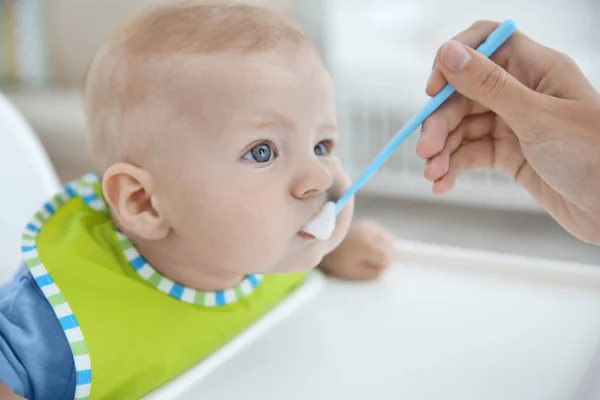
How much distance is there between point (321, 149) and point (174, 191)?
5.7 inches

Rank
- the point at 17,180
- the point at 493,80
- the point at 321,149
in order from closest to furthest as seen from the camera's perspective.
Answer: the point at 493,80, the point at 321,149, the point at 17,180

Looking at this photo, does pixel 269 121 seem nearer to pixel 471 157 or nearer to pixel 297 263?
pixel 297 263

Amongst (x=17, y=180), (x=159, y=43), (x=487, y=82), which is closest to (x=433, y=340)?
(x=487, y=82)

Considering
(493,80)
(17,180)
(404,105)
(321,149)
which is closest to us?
(493,80)

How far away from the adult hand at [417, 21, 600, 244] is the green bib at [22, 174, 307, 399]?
0.86ft

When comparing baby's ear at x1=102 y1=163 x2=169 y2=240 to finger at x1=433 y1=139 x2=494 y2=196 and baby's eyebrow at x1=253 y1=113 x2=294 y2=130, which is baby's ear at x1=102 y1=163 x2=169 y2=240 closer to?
baby's eyebrow at x1=253 y1=113 x2=294 y2=130

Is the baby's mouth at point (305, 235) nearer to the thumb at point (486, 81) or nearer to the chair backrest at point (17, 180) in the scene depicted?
the thumb at point (486, 81)

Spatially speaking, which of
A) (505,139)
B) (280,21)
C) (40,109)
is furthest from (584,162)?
(40,109)

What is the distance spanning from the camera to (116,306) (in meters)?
0.67

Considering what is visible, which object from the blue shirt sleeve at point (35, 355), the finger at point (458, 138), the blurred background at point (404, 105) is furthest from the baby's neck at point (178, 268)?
the blurred background at point (404, 105)

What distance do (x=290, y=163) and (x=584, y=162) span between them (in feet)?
0.81

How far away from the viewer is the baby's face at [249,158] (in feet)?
2.09

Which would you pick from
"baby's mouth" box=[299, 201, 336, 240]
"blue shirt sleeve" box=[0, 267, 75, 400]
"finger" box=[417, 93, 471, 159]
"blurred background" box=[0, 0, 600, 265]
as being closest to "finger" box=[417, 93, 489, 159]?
"finger" box=[417, 93, 471, 159]

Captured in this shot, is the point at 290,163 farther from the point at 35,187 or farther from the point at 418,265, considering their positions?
the point at 35,187
